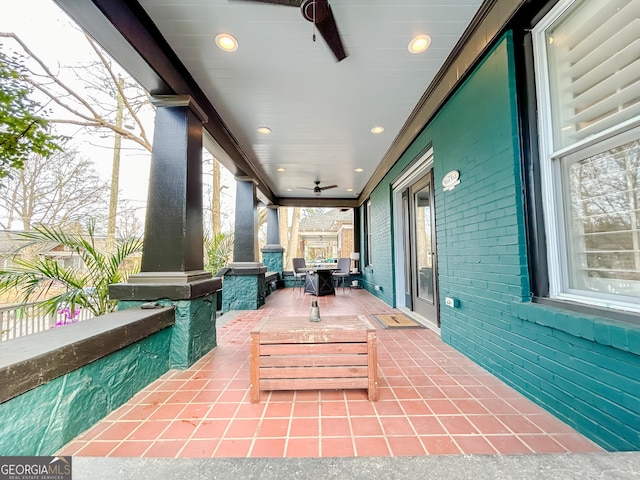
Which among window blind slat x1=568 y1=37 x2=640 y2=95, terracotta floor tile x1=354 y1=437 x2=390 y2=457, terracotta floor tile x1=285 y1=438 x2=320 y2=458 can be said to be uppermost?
window blind slat x1=568 y1=37 x2=640 y2=95

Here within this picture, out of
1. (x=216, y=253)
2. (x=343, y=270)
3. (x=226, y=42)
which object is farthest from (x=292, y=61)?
(x=343, y=270)

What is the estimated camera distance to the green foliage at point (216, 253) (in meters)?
5.25

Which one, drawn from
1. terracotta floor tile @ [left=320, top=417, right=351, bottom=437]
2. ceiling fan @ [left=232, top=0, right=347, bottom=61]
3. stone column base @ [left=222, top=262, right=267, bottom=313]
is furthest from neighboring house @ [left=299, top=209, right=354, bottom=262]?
terracotta floor tile @ [left=320, top=417, right=351, bottom=437]

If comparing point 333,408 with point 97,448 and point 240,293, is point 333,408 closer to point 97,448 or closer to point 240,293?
point 97,448

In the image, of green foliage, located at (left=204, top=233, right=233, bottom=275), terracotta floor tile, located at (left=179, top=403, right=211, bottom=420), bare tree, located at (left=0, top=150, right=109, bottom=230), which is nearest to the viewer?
terracotta floor tile, located at (left=179, top=403, right=211, bottom=420)

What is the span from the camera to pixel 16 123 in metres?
2.62

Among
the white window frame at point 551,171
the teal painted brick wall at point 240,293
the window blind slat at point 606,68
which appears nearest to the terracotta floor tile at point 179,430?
the white window frame at point 551,171

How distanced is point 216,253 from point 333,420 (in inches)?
176

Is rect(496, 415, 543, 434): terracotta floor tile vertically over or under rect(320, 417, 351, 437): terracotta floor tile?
under

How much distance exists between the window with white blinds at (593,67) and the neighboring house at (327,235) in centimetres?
1119

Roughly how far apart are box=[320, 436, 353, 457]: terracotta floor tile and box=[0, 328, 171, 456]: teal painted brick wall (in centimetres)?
142

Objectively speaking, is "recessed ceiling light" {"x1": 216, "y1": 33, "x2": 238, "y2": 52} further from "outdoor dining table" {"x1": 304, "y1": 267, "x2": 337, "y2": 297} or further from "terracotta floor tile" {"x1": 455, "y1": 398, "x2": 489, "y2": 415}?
"outdoor dining table" {"x1": 304, "y1": 267, "x2": 337, "y2": 297}

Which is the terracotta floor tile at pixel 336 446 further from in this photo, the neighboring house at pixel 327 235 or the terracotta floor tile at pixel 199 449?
the neighboring house at pixel 327 235

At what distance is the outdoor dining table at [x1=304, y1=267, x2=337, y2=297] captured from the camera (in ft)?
21.7
